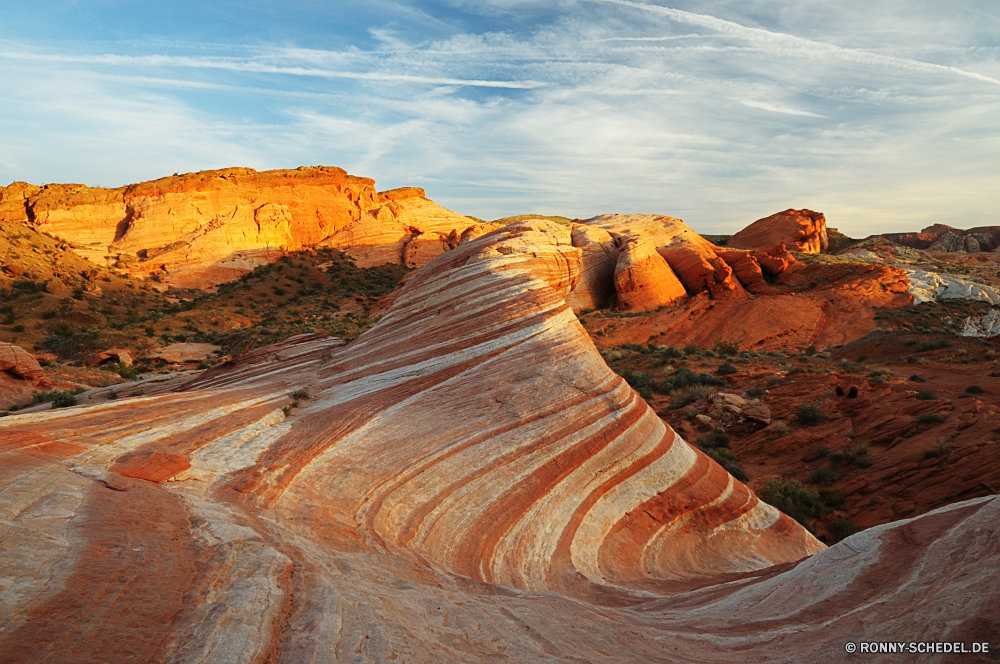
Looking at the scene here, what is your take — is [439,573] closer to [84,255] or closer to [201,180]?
[84,255]

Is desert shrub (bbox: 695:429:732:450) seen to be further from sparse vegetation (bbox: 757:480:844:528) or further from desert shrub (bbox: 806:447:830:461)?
sparse vegetation (bbox: 757:480:844:528)

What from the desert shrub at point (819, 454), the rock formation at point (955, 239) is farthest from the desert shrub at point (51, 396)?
the rock formation at point (955, 239)

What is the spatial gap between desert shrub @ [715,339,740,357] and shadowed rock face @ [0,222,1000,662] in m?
18.8

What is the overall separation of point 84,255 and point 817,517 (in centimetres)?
5378

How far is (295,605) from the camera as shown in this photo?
3141 mm

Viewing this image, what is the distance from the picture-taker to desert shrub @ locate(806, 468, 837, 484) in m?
12.8

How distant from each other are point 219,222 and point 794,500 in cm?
5212

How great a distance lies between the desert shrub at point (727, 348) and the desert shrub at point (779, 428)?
10675 mm

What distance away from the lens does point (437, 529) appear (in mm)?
5824

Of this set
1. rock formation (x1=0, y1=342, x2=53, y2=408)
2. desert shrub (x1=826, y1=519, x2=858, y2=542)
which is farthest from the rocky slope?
desert shrub (x1=826, y1=519, x2=858, y2=542)

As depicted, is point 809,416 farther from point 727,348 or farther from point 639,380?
point 727,348

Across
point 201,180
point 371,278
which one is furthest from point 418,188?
point 201,180

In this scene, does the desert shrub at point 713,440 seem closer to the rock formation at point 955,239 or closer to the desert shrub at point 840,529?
the desert shrub at point 840,529

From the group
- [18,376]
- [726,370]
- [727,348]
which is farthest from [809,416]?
[18,376]
